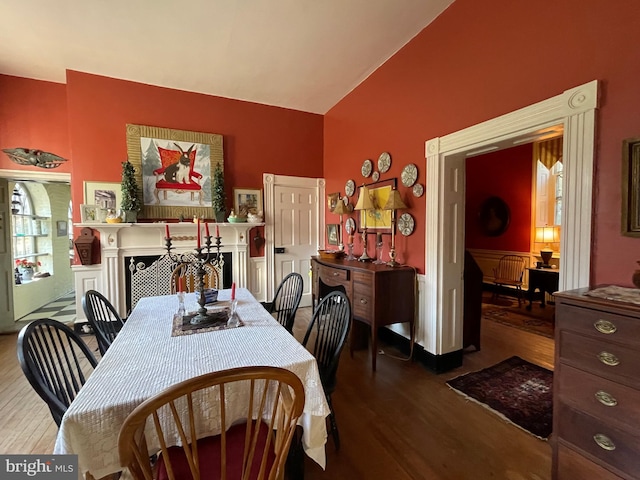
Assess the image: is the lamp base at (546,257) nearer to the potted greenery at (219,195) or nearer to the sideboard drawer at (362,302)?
the sideboard drawer at (362,302)

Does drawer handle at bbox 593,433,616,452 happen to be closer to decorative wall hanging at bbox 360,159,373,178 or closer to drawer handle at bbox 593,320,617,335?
drawer handle at bbox 593,320,617,335

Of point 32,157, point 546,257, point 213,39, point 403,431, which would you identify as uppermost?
point 213,39

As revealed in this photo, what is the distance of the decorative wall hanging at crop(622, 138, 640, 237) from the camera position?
148 centimetres

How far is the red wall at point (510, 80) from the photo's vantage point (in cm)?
157

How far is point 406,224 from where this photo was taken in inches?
119

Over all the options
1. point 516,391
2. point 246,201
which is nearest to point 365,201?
point 246,201

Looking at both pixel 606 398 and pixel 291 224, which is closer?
pixel 606 398

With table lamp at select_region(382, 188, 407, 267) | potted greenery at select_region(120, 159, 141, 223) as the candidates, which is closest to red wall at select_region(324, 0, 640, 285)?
table lamp at select_region(382, 188, 407, 267)

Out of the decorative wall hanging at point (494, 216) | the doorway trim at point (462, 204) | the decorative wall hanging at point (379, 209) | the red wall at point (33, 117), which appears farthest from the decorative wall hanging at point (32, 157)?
the decorative wall hanging at point (494, 216)

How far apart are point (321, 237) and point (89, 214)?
3.23 metres

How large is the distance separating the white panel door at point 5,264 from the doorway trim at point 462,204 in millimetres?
5143

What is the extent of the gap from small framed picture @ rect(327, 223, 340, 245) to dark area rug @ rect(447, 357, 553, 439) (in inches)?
99.8

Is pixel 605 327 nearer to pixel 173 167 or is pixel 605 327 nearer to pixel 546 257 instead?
pixel 546 257

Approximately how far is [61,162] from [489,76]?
15.9 feet
